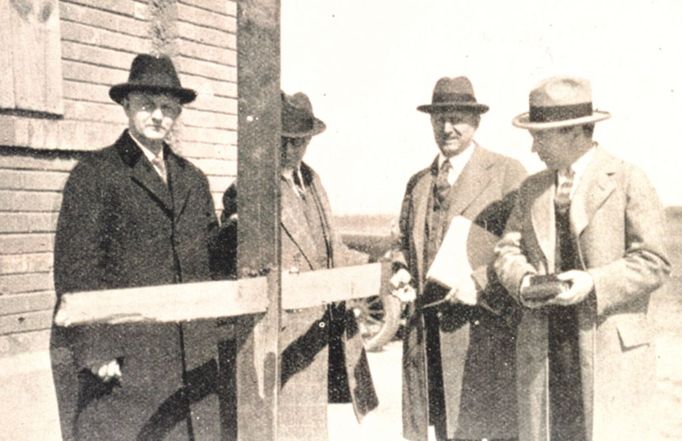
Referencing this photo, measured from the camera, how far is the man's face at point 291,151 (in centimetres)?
362

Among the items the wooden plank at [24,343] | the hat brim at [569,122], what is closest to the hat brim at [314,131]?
the hat brim at [569,122]

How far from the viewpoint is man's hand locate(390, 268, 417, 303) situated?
3.64 meters

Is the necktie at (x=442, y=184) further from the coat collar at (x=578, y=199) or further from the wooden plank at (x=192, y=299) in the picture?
the wooden plank at (x=192, y=299)

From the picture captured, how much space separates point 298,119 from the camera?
3.63 m

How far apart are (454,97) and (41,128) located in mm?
2364

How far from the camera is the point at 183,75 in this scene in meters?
4.96

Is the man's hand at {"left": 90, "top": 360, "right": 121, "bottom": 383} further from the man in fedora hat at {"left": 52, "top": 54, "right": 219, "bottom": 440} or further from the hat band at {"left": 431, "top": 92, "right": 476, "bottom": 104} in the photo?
the hat band at {"left": 431, "top": 92, "right": 476, "bottom": 104}

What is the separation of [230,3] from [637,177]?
→ 137 inches

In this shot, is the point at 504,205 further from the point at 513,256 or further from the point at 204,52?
the point at 204,52

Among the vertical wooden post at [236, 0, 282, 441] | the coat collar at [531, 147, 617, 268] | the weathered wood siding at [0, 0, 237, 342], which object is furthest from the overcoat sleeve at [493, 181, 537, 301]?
the weathered wood siding at [0, 0, 237, 342]

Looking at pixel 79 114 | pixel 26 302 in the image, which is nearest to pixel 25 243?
pixel 26 302

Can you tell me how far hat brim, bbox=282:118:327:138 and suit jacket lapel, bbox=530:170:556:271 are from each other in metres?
1.17

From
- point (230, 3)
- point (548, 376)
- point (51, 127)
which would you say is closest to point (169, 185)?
point (51, 127)

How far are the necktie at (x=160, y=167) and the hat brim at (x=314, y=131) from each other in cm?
70
